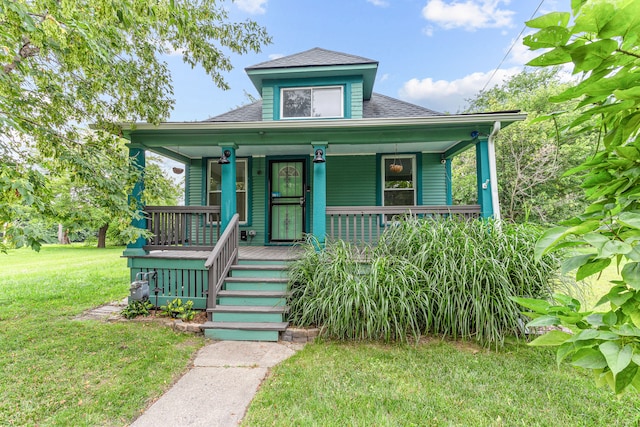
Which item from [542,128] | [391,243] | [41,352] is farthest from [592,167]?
[542,128]

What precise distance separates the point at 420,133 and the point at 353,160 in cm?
232

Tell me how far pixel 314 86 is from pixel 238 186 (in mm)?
3131

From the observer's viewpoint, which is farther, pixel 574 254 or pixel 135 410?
pixel 135 410

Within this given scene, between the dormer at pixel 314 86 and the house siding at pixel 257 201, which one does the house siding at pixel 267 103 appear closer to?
the dormer at pixel 314 86

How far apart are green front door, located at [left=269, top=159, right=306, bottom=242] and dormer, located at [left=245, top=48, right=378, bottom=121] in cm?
123

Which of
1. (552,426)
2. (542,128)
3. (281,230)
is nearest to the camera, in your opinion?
(552,426)

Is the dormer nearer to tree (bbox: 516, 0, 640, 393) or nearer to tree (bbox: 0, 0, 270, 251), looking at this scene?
tree (bbox: 0, 0, 270, 251)

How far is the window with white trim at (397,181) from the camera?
735cm

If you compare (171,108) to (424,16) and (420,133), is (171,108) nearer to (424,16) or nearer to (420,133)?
(420,133)

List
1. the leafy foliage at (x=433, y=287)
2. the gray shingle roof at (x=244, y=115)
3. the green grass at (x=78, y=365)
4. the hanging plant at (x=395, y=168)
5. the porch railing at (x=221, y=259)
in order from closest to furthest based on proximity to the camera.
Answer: the green grass at (x=78, y=365) → the leafy foliage at (x=433, y=287) → the porch railing at (x=221, y=259) → the hanging plant at (x=395, y=168) → the gray shingle roof at (x=244, y=115)

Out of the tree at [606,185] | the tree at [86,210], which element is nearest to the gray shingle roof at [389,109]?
the tree at [86,210]

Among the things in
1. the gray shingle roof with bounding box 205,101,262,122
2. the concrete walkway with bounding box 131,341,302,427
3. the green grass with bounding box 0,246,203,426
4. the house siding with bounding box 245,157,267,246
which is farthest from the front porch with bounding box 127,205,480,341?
the gray shingle roof with bounding box 205,101,262,122

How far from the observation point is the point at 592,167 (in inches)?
30.6

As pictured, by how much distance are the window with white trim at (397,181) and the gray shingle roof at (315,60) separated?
2365 millimetres
